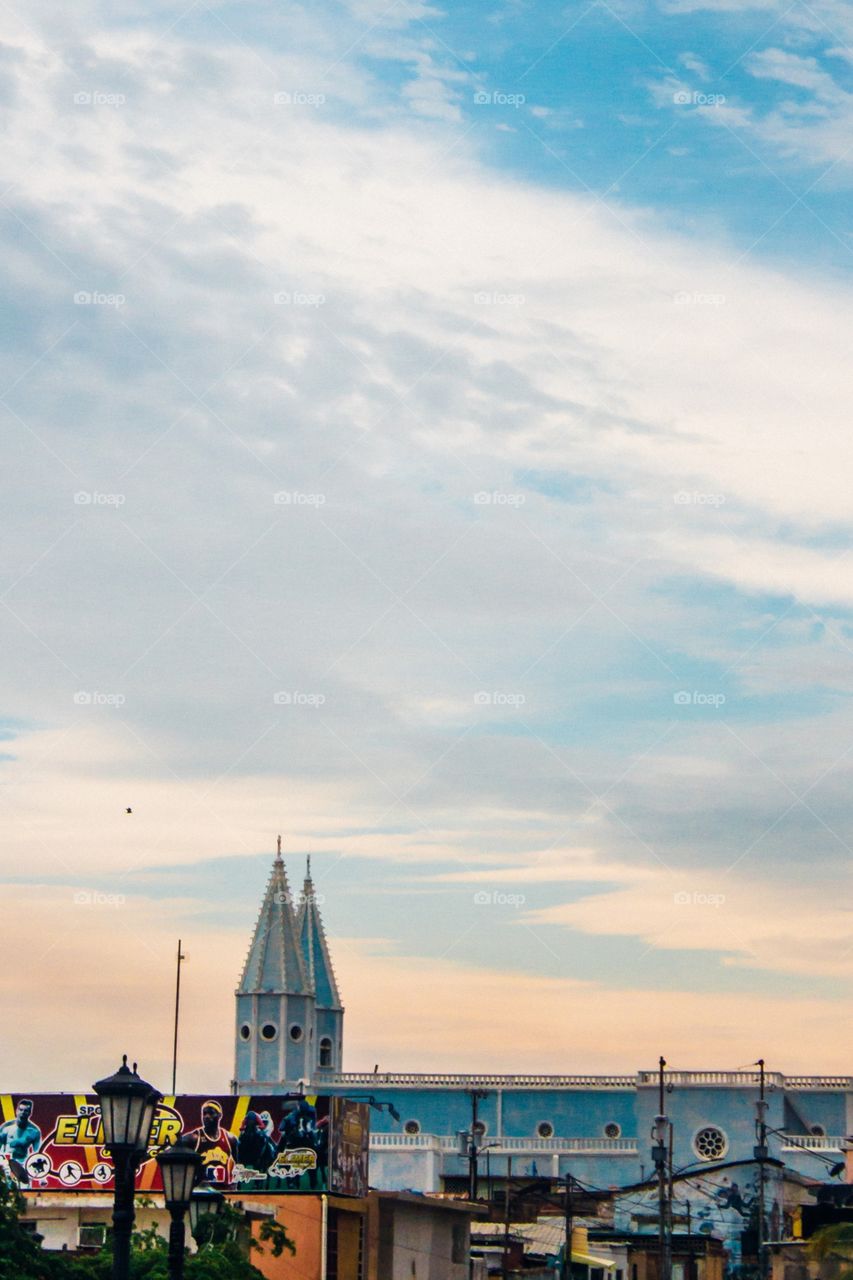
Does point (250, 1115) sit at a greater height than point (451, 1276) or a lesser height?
greater

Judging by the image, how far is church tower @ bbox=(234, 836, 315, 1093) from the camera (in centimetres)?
8744

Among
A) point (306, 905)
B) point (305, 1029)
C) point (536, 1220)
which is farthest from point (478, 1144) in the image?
point (536, 1220)

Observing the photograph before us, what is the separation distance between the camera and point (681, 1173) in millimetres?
72750

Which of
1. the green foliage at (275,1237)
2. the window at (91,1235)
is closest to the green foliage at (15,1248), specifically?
the green foliage at (275,1237)

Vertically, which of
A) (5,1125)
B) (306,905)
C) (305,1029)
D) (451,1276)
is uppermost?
(306,905)

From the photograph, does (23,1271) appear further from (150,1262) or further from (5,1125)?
(5,1125)

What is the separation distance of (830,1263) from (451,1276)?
944cm

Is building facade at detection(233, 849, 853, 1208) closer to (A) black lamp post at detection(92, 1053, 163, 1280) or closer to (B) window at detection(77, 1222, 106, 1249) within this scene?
(B) window at detection(77, 1222, 106, 1249)

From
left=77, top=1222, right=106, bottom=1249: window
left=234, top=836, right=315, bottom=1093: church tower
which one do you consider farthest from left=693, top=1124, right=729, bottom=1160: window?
left=77, top=1222, right=106, bottom=1249: window

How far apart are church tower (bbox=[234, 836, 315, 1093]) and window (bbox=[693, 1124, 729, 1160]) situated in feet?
56.1

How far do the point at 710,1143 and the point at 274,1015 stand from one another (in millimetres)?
19387

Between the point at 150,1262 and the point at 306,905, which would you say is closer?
the point at 150,1262

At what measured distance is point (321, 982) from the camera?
92.4 meters

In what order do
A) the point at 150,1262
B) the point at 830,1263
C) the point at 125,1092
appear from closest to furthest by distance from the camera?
1. the point at 125,1092
2. the point at 150,1262
3. the point at 830,1263
